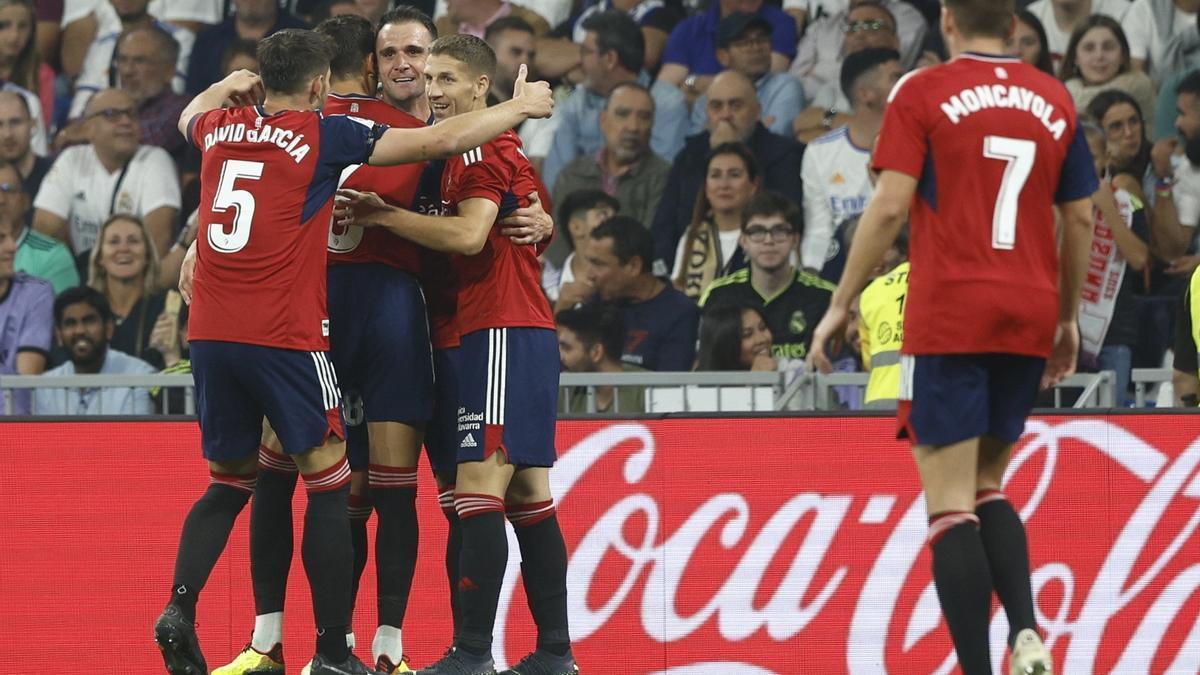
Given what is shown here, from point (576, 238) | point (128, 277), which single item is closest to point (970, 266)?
point (576, 238)

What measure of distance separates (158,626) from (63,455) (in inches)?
73.1

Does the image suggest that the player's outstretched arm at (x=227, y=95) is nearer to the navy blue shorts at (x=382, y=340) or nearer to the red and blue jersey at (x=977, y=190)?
the navy blue shorts at (x=382, y=340)

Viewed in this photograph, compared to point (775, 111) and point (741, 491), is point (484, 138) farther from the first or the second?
point (775, 111)

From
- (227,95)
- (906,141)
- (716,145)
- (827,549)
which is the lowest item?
(827,549)

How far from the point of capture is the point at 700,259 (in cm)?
1064

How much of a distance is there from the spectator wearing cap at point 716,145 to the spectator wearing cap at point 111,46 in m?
3.67

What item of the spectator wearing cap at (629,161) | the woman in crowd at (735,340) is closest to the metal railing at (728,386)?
the woman in crowd at (735,340)

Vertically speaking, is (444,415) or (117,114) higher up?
(117,114)

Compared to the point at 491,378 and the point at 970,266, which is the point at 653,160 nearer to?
the point at 491,378

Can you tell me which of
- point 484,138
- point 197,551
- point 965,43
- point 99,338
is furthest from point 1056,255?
point 99,338

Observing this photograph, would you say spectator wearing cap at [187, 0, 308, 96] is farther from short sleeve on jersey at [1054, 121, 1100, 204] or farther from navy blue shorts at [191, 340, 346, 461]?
short sleeve on jersey at [1054, 121, 1100, 204]

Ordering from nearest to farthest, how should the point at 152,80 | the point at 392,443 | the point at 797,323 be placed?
1. the point at 392,443
2. the point at 797,323
3. the point at 152,80

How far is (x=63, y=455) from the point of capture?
7.46m

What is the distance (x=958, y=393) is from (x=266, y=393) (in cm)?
232
